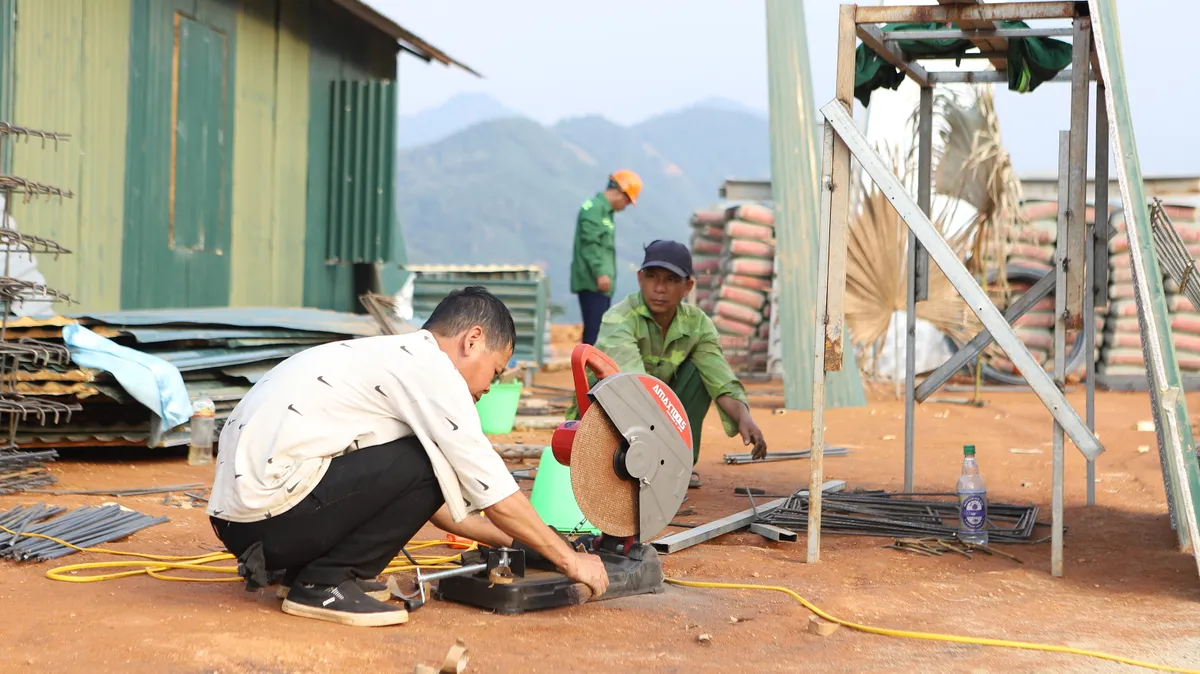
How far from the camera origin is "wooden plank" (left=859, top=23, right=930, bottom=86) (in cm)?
548

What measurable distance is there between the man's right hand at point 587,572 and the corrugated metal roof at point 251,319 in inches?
181

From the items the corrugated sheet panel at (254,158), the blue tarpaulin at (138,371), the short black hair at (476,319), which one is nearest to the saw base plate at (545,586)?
the short black hair at (476,319)

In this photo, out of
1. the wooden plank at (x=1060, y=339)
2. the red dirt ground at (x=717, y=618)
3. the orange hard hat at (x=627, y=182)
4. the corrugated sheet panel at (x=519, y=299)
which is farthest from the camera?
the corrugated sheet panel at (x=519, y=299)

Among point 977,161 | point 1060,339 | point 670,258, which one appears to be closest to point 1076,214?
point 1060,339

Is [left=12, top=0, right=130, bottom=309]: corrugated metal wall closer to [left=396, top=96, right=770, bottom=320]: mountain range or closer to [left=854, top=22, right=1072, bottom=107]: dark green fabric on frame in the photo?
[left=854, top=22, right=1072, bottom=107]: dark green fabric on frame

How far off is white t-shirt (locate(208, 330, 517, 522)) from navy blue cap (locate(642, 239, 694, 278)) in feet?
8.53

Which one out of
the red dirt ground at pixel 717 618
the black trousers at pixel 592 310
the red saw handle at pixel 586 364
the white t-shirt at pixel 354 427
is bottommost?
the red dirt ground at pixel 717 618

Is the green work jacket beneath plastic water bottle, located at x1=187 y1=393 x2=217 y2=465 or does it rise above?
above

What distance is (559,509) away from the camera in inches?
192

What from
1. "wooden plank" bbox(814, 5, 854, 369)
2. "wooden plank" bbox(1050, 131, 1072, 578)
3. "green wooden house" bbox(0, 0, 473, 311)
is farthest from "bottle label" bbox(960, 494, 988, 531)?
"green wooden house" bbox(0, 0, 473, 311)

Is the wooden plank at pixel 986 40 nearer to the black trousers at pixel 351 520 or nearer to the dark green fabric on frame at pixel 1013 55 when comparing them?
the dark green fabric on frame at pixel 1013 55

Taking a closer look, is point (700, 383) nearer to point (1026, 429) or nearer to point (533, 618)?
point (533, 618)

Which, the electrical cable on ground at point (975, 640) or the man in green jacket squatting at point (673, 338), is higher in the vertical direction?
the man in green jacket squatting at point (673, 338)

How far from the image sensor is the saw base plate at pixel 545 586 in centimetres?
355
